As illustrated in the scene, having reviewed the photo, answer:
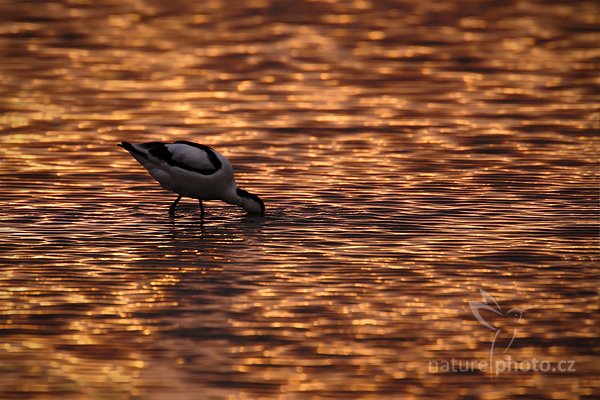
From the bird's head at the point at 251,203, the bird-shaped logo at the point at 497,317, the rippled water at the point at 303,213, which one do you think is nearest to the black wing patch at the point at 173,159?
the bird's head at the point at 251,203

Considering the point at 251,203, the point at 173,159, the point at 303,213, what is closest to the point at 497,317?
the point at 303,213

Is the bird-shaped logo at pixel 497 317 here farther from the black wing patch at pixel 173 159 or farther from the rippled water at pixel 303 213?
the black wing patch at pixel 173 159

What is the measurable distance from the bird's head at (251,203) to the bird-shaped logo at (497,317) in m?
4.16

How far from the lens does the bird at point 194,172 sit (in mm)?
16391

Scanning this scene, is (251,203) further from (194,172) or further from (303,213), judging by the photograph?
(194,172)

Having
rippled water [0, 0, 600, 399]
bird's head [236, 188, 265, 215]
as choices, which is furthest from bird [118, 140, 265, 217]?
rippled water [0, 0, 600, 399]

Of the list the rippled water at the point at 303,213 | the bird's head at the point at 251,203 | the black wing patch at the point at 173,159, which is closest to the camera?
the rippled water at the point at 303,213

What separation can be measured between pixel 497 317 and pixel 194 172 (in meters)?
5.35

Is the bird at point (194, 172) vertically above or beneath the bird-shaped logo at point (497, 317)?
above

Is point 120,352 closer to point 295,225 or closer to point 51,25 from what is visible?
point 295,225

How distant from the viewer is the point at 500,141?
21125 mm

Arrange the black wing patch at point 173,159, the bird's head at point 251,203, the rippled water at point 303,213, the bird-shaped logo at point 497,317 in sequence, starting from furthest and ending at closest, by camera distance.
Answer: the black wing patch at point 173,159, the bird's head at point 251,203, the bird-shaped logo at point 497,317, the rippled water at point 303,213

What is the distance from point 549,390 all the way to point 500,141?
1096cm

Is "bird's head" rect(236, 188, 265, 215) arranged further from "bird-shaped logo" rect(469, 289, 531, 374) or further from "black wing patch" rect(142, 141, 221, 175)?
"bird-shaped logo" rect(469, 289, 531, 374)
